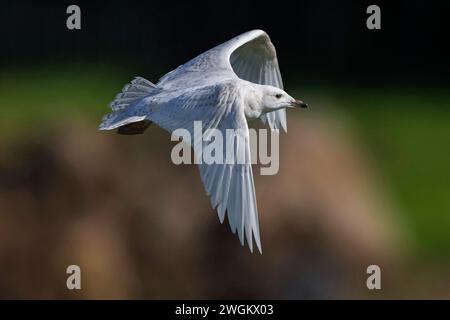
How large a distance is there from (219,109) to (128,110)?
2.08 feet

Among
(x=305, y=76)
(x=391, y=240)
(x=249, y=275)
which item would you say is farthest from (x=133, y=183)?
(x=305, y=76)

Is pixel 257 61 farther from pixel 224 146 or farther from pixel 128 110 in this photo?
pixel 224 146

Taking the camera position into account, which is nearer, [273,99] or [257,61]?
[273,99]

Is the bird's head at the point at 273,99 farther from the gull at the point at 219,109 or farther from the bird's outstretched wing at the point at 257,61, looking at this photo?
the bird's outstretched wing at the point at 257,61

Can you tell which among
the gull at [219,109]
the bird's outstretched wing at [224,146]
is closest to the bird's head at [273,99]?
the gull at [219,109]

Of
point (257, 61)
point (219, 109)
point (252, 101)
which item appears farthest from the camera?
point (257, 61)

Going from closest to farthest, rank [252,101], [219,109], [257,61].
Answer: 1. [219,109]
2. [252,101]
3. [257,61]

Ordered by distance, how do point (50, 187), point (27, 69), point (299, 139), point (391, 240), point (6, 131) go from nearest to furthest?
point (50, 187), point (299, 139), point (391, 240), point (6, 131), point (27, 69)

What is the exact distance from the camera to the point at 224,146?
5.99m

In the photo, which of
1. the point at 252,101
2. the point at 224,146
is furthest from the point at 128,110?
the point at 224,146

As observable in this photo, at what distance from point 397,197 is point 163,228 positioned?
3.99 m

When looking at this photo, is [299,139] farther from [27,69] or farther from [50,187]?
[27,69]

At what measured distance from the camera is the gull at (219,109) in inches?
229

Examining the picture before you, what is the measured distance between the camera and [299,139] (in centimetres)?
930
